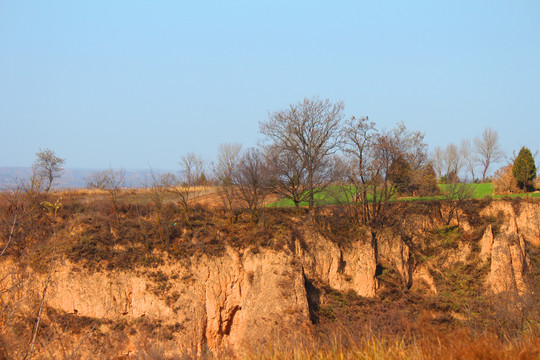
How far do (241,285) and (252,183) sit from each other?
19.8 feet

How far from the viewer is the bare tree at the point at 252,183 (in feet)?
83.1

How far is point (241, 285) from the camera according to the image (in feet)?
74.3

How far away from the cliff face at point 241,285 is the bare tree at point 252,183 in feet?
9.74

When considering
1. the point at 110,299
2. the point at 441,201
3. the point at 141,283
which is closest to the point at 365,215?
the point at 441,201

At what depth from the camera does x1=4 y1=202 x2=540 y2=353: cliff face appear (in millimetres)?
21344

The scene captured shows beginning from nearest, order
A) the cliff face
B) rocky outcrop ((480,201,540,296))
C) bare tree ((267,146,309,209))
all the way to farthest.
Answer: the cliff face
rocky outcrop ((480,201,540,296))
bare tree ((267,146,309,209))

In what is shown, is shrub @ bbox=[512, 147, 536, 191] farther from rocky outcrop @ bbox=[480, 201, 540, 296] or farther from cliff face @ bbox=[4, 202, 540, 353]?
cliff face @ bbox=[4, 202, 540, 353]


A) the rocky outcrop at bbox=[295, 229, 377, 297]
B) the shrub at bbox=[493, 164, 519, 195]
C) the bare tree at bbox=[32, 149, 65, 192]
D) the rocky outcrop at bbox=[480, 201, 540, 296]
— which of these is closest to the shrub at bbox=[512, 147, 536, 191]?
the shrub at bbox=[493, 164, 519, 195]

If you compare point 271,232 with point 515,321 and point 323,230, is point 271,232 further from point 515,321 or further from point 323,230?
point 515,321

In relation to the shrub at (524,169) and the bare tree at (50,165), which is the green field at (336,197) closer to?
the shrub at (524,169)

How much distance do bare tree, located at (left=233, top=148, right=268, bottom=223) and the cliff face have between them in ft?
9.74

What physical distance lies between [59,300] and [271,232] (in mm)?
11295

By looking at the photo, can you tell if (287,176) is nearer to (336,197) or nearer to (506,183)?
(336,197)

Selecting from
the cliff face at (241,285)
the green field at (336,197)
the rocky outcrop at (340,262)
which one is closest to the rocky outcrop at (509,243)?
the cliff face at (241,285)
